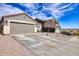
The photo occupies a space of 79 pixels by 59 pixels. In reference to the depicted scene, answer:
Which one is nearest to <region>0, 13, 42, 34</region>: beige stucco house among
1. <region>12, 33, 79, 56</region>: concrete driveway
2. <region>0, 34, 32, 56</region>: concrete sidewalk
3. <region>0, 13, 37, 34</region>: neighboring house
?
<region>0, 13, 37, 34</region>: neighboring house

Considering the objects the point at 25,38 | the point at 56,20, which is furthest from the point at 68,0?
the point at 25,38

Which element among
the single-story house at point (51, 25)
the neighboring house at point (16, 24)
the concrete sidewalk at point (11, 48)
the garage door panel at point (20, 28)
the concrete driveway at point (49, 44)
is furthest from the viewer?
the garage door panel at point (20, 28)

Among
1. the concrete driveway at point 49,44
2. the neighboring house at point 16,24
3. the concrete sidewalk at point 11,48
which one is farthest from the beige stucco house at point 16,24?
the concrete sidewalk at point 11,48

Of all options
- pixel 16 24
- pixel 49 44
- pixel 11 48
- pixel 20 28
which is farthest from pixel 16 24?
pixel 49 44

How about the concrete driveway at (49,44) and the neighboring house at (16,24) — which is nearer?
the concrete driveway at (49,44)

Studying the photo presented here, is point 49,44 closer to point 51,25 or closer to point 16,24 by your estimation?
point 51,25

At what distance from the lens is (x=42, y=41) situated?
628 centimetres

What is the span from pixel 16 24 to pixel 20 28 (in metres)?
0.34

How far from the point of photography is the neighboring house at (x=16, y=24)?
681cm

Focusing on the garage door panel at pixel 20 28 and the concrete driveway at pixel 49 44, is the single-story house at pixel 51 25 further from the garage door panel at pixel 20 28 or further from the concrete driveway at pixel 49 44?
the garage door panel at pixel 20 28

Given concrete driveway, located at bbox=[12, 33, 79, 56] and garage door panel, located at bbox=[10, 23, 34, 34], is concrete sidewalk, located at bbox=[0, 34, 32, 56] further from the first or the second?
garage door panel, located at bbox=[10, 23, 34, 34]

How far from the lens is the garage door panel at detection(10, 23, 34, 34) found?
693cm

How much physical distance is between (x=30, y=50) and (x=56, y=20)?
6.88 ft

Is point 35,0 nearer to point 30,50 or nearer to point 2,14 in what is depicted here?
point 2,14
